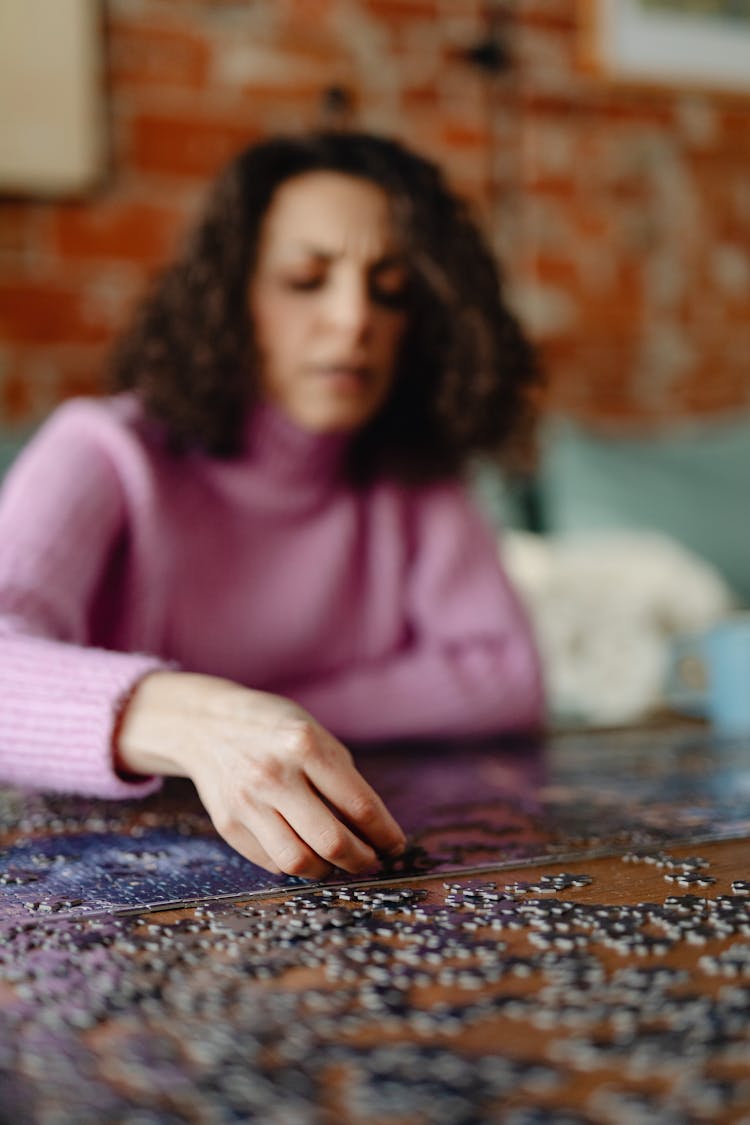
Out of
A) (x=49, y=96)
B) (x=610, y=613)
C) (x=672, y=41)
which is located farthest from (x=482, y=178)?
(x=610, y=613)

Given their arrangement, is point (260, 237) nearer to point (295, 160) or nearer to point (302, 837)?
point (295, 160)

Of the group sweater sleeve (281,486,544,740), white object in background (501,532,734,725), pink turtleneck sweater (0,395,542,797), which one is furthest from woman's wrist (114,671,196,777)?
white object in background (501,532,734,725)

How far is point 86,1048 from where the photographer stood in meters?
0.42

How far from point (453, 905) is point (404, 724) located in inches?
29.1

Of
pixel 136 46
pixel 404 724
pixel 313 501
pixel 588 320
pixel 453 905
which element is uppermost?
pixel 136 46

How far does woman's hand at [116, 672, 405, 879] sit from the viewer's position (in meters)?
0.65

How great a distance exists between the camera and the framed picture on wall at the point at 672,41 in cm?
269

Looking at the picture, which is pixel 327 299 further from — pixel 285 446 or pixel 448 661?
pixel 448 661

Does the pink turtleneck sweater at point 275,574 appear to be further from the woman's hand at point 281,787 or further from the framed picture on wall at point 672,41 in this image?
the framed picture on wall at point 672,41

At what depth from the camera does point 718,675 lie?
4.33 feet

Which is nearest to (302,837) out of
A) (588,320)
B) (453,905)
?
(453,905)

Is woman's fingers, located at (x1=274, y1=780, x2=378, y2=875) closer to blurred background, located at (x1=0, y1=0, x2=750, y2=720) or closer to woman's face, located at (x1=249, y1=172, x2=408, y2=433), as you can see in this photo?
woman's face, located at (x1=249, y1=172, x2=408, y2=433)

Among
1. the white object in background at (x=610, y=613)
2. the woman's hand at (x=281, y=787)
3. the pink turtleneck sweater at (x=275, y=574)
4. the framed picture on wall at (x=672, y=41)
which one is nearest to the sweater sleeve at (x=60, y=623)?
the pink turtleneck sweater at (x=275, y=574)

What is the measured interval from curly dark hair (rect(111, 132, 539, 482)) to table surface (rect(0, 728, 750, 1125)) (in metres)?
0.73
